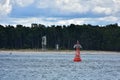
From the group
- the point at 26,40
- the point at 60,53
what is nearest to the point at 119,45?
the point at 60,53

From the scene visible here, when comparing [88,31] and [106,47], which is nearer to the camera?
[106,47]

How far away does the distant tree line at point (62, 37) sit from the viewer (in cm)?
17588

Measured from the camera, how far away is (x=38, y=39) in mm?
186500

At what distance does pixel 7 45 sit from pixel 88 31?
24.7m

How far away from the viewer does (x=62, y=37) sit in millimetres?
184625

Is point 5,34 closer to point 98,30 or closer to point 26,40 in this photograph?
point 26,40

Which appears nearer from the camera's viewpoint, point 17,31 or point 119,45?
point 119,45

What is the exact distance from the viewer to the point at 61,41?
18462cm

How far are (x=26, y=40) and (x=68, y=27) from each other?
17416 millimetres

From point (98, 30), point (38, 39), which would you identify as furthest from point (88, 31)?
point (38, 39)

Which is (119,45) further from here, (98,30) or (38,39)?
(38,39)

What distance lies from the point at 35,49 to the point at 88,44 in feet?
51.3

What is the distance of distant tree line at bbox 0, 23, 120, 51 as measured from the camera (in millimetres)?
175875

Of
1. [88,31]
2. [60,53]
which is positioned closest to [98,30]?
[88,31]
